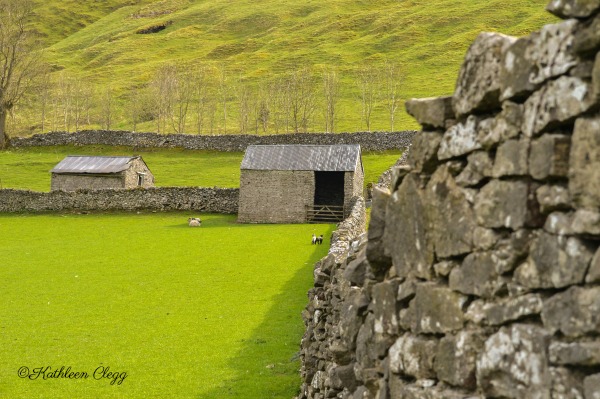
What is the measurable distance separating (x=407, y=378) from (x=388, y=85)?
113m

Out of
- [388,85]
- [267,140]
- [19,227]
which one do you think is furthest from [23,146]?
[388,85]

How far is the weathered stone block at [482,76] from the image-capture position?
6.20 metres

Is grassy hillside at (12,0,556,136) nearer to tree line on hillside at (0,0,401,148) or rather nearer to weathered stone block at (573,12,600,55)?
tree line on hillside at (0,0,401,148)

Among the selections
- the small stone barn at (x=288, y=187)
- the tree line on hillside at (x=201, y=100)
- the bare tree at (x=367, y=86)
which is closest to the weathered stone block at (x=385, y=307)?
the small stone barn at (x=288, y=187)

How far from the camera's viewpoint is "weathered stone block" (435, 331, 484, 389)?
6.26 metres

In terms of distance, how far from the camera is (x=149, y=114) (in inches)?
4712

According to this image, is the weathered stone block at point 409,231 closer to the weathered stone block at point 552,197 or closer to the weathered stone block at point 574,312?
the weathered stone block at point 552,197

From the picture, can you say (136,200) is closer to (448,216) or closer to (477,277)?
(448,216)

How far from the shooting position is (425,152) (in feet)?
23.8

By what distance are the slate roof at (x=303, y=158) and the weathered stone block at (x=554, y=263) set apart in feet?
152

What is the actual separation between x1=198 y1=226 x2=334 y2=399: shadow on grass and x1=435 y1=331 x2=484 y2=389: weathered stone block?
10578mm

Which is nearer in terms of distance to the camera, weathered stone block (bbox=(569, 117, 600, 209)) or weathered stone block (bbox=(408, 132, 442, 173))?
weathered stone block (bbox=(569, 117, 600, 209))

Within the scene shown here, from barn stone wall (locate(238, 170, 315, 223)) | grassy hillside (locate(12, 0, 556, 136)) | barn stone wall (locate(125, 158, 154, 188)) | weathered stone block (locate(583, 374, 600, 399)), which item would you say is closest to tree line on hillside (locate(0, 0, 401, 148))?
grassy hillside (locate(12, 0, 556, 136))

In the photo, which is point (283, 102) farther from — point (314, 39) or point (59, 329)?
point (59, 329)
